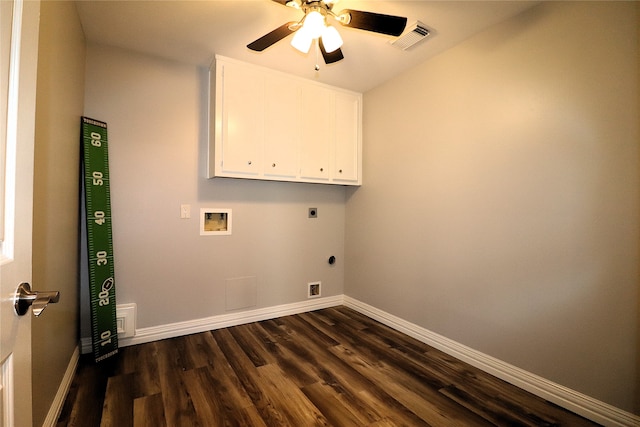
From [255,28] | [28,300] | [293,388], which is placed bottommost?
[293,388]

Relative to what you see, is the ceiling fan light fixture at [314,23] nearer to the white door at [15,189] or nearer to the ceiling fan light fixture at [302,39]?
the ceiling fan light fixture at [302,39]

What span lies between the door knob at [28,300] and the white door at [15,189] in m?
0.01

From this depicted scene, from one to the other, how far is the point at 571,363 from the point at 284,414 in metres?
1.76

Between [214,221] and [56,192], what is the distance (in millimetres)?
1302

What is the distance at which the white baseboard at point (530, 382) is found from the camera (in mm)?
1617

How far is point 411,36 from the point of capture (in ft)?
7.42

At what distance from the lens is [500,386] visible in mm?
1997

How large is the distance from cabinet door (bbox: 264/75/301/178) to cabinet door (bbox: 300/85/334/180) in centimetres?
8

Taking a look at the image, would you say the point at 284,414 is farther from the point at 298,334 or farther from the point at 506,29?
the point at 506,29

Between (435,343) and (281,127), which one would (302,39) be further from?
(435,343)

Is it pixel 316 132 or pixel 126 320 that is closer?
pixel 126 320

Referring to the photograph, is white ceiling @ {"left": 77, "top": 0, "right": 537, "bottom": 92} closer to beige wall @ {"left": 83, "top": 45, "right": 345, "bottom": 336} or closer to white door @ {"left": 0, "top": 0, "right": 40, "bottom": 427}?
beige wall @ {"left": 83, "top": 45, "right": 345, "bottom": 336}

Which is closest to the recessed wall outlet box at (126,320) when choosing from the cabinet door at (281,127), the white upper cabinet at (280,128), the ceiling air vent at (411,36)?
the white upper cabinet at (280,128)

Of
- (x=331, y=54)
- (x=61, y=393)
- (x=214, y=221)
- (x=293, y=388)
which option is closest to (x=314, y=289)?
(x=214, y=221)
